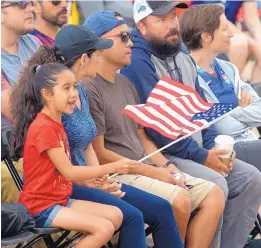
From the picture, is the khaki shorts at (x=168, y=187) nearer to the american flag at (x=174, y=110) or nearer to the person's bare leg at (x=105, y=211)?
the american flag at (x=174, y=110)

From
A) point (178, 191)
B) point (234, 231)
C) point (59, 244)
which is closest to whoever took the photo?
point (59, 244)

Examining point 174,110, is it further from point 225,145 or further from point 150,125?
point 225,145

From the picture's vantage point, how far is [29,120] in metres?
4.75

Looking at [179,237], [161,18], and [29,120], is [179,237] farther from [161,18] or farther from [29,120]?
[161,18]

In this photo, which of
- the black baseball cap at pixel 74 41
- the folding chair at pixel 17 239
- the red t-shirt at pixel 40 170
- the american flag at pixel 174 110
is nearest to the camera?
the folding chair at pixel 17 239

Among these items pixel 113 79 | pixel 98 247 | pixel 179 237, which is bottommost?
pixel 179 237

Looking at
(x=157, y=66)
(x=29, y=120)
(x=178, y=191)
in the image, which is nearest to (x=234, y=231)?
(x=178, y=191)

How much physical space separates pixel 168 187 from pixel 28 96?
1007mm

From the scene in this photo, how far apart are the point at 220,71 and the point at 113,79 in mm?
1287

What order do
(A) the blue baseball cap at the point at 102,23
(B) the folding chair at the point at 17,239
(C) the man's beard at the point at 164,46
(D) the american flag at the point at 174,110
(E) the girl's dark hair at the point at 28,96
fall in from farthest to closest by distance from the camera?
1. (C) the man's beard at the point at 164,46
2. (A) the blue baseball cap at the point at 102,23
3. (D) the american flag at the point at 174,110
4. (E) the girl's dark hair at the point at 28,96
5. (B) the folding chair at the point at 17,239

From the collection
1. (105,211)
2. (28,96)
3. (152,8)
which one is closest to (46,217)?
(105,211)

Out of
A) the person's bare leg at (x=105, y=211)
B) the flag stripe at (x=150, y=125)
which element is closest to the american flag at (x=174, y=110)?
the flag stripe at (x=150, y=125)

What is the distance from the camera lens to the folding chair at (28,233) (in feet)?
14.6

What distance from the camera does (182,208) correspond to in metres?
5.16
